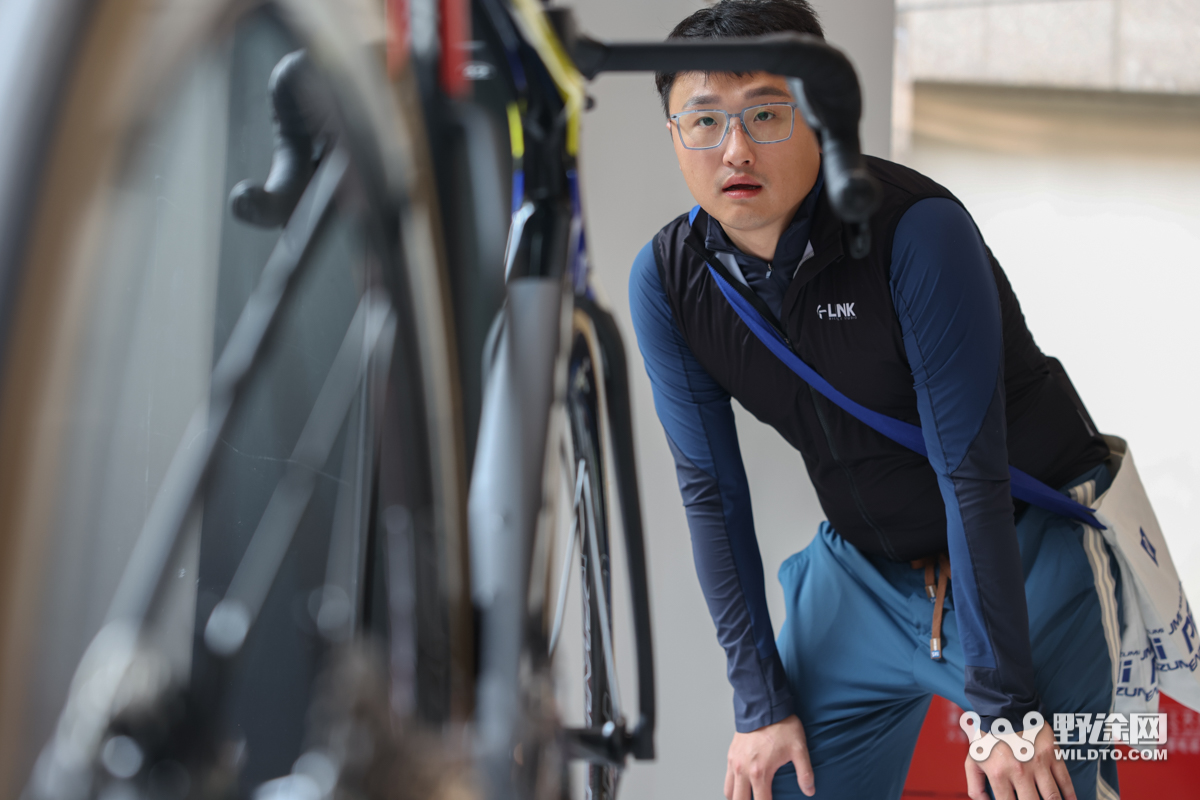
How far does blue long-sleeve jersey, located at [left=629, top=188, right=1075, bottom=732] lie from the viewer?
2.00ft

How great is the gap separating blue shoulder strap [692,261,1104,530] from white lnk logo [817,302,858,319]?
36 millimetres

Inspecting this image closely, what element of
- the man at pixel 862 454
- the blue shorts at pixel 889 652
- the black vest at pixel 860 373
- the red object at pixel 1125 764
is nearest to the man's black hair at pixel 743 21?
the man at pixel 862 454

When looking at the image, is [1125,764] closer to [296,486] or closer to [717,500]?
[717,500]

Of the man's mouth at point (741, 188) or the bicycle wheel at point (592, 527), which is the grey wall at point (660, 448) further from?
the bicycle wheel at point (592, 527)

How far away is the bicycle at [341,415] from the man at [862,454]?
0.69 ft

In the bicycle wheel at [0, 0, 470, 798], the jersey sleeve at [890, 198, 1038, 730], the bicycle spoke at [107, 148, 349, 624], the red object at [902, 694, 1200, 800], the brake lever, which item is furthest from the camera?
the red object at [902, 694, 1200, 800]

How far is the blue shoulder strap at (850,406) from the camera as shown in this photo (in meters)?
0.67

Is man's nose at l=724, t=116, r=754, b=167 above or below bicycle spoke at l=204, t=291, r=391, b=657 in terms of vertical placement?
above

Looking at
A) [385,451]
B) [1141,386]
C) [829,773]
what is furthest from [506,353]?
[1141,386]

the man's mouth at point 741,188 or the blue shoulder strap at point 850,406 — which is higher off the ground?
the man's mouth at point 741,188

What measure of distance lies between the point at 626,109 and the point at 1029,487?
52 centimetres

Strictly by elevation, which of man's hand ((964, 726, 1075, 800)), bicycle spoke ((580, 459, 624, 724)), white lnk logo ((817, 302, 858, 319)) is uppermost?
white lnk logo ((817, 302, 858, 319))

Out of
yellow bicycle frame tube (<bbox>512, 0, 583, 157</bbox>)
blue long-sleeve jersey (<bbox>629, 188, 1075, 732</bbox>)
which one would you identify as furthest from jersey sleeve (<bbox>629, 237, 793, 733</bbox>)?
yellow bicycle frame tube (<bbox>512, 0, 583, 157</bbox>)

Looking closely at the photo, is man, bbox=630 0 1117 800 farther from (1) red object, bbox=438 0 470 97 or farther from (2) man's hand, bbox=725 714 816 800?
(1) red object, bbox=438 0 470 97
